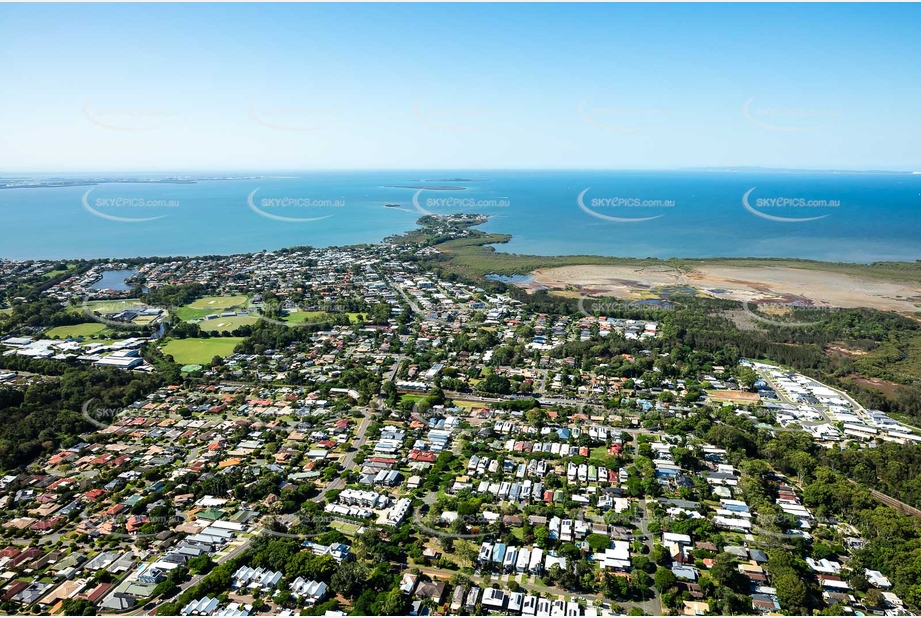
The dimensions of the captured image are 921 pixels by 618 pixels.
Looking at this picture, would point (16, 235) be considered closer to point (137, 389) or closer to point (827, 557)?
point (137, 389)

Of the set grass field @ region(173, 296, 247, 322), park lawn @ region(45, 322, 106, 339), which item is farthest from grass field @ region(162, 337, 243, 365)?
park lawn @ region(45, 322, 106, 339)

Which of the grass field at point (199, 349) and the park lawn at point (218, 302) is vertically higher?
the park lawn at point (218, 302)

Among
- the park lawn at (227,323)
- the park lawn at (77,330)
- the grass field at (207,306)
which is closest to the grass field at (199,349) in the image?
the park lawn at (227,323)

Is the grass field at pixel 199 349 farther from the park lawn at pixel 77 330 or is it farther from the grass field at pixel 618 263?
the grass field at pixel 618 263

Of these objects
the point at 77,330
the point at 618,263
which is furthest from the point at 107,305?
the point at 618,263

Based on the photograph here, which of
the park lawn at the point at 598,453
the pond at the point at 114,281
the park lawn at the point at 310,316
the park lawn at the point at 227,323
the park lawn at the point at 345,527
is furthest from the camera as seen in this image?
the pond at the point at 114,281

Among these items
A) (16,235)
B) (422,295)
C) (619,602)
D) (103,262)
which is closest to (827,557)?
(619,602)
